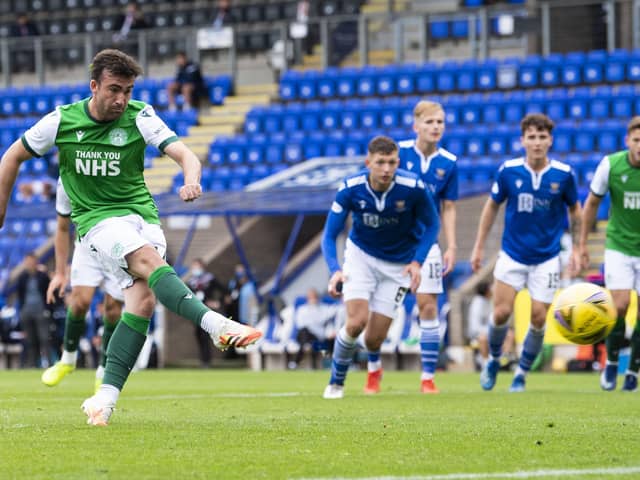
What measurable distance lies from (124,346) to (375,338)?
405 centimetres

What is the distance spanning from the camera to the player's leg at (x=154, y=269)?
7.22 m

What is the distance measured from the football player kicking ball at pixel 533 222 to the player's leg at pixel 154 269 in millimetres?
5040

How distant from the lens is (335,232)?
10922 mm

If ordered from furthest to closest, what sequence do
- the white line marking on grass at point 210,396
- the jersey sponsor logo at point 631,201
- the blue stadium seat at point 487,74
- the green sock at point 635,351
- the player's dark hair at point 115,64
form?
the blue stadium seat at point 487,74
the green sock at point 635,351
the jersey sponsor logo at point 631,201
the white line marking on grass at point 210,396
the player's dark hair at point 115,64

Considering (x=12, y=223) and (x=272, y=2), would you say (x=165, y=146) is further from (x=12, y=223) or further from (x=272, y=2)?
(x=272, y=2)

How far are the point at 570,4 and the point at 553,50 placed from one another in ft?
4.71

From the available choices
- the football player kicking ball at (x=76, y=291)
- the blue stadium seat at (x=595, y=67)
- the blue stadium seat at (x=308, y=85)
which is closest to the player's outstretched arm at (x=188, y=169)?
the football player kicking ball at (x=76, y=291)

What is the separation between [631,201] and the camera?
39.6 feet

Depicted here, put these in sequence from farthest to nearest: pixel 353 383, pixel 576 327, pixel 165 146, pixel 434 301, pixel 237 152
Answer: pixel 237 152 < pixel 353 383 < pixel 434 301 < pixel 576 327 < pixel 165 146

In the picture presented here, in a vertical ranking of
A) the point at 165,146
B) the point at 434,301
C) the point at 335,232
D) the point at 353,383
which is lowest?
the point at 353,383

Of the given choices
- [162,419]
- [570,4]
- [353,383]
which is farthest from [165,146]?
[570,4]

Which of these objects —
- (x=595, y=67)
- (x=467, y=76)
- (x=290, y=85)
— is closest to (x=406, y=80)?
(x=467, y=76)

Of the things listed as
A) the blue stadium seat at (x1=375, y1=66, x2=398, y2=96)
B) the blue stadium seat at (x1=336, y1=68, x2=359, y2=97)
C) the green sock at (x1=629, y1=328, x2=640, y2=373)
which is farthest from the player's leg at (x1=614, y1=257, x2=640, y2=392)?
the blue stadium seat at (x1=336, y1=68, x2=359, y2=97)

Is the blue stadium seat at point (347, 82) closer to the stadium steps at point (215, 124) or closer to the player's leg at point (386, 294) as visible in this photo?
the stadium steps at point (215, 124)
